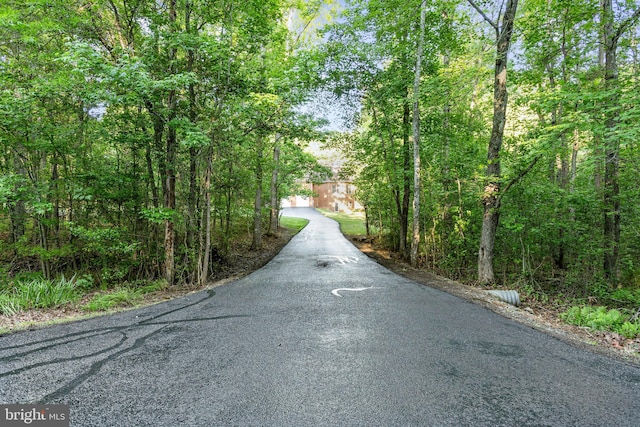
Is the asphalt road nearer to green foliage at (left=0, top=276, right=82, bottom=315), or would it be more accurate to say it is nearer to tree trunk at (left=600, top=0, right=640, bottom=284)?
green foliage at (left=0, top=276, right=82, bottom=315)

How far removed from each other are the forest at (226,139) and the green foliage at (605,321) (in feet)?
1.03

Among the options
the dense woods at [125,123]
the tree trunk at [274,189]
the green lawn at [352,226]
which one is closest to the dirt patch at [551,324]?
the dense woods at [125,123]

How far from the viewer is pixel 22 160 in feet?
23.7

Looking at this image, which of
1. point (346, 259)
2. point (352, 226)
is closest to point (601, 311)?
point (346, 259)

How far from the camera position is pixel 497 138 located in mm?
7145

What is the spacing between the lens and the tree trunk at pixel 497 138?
6.90 m

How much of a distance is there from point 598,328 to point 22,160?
1225cm

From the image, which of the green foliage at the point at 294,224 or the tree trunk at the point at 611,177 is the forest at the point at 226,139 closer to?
the tree trunk at the point at 611,177

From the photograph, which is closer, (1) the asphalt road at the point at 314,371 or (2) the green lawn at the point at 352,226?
(1) the asphalt road at the point at 314,371

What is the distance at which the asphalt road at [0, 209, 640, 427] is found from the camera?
2.44 meters

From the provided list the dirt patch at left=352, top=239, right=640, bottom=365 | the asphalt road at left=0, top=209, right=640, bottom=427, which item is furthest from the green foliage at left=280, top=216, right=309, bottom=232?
the asphalt road at left=0, top=209, right=640, bottom=427

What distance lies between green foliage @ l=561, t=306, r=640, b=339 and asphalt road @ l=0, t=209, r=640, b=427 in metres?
1.20

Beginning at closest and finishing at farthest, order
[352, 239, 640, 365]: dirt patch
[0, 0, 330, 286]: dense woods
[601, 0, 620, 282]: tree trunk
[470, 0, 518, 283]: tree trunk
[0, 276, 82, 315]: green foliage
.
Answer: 1. [352, 239, 640, 365]: dirt patch
2. [0, 276, 82, 315]: green foliage
3. [0, 0, 330, 286]: dense woods
4. [601, 0, 620, 282]: tree trunk
5. [470, 0, 518, 283]: tree trunk

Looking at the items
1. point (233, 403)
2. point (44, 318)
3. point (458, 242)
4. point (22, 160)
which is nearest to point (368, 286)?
point (458, 242)
